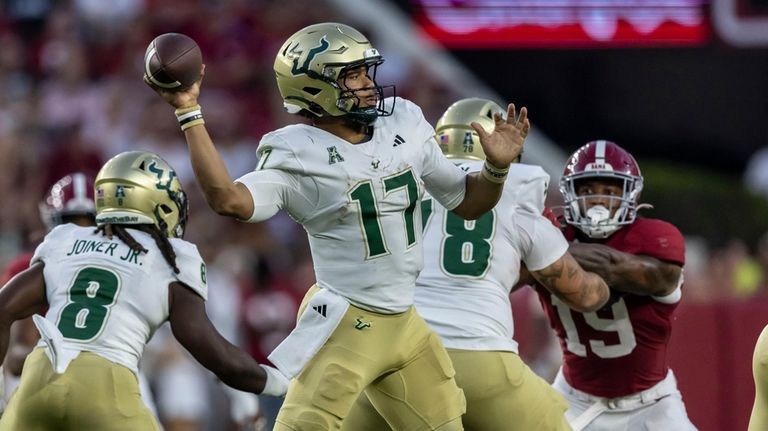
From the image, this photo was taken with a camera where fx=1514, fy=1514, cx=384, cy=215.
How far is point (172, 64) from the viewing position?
4.28m

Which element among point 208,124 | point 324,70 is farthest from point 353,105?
point 208,124

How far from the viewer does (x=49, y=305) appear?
16.9 ft

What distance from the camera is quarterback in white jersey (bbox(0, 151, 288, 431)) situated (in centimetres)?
494

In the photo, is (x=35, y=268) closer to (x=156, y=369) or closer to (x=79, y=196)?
(x=79, y=196)

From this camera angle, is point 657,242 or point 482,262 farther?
point 657,242

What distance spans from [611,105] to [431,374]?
8286 mm

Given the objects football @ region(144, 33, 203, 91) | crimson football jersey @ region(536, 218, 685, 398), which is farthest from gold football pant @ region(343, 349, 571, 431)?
football @ region(144, 33, 203, 91)

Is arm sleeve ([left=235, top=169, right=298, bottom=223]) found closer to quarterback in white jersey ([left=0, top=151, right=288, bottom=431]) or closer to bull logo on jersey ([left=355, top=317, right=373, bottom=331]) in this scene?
bull logo on jersey ([left=355, top=317, right=373, bottom=331])

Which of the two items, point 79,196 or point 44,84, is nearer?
point 79,196

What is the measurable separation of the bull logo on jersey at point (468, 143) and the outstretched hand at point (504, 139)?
734 millimetres

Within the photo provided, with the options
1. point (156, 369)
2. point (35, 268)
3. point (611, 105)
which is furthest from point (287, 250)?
point (35, 268)

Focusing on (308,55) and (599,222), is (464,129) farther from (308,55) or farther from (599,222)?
(308,55)

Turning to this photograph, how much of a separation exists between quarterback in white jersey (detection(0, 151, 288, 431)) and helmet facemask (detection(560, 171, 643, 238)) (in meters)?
1.30

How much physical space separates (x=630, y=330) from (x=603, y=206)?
18.5 inches
